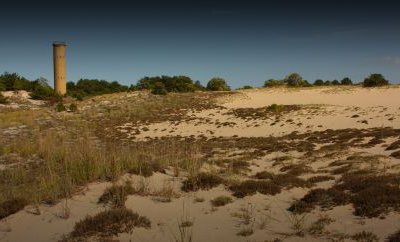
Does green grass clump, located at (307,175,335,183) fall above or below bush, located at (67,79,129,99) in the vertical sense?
below

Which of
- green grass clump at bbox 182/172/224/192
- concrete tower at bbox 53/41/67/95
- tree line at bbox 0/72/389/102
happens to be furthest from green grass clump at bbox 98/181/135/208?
concrete tower at bbox 53/41/67/95

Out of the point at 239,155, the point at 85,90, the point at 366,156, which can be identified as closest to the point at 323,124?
the point at 239,155

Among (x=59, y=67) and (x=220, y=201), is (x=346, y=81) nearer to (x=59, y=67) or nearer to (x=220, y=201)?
(x=59, y=67)

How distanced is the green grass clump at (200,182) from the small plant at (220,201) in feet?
3.01

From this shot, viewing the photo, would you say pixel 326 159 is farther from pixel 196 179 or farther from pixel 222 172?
pixel 196 179

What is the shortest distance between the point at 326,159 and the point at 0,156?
13.4 metres

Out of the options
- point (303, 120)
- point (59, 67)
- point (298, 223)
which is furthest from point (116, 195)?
point (59, 67)

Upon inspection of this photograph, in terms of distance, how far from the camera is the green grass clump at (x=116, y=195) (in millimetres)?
9672

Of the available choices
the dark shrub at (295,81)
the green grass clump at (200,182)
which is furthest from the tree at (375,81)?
the green grass clump at (200,182)

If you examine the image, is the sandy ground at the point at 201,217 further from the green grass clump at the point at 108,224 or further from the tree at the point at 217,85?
the tree at the point at 217,85

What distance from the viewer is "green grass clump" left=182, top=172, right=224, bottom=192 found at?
35.9ft

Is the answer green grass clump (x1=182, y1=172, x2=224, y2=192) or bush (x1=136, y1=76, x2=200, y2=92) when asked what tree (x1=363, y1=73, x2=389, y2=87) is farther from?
green grass clump (x1=182, y1=172, x2=224, y2=192)

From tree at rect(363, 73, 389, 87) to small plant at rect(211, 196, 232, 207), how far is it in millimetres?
45615

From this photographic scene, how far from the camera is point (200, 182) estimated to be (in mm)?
11148
